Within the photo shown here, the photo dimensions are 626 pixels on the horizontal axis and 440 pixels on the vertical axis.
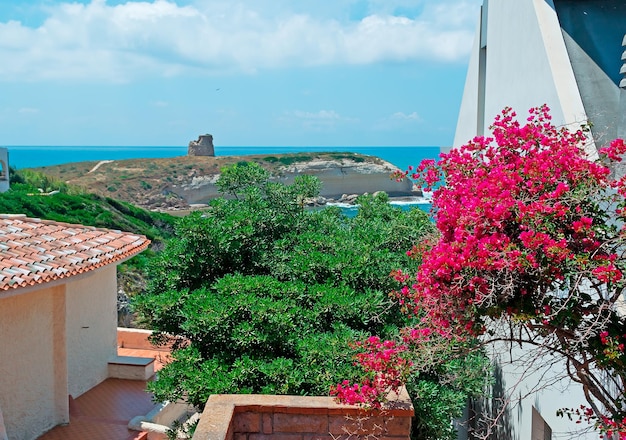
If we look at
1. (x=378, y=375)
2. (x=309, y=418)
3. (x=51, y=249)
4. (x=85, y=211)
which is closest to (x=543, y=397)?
(x=378, y=375)

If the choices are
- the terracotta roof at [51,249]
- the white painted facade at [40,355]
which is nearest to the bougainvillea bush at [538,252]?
the white painted facade at [40,355]

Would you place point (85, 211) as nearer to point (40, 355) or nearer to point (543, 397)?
point (40, 355)

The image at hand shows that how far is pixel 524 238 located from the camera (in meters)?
3.60

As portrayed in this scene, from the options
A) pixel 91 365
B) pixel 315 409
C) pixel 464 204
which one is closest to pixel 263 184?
pixel 315 409

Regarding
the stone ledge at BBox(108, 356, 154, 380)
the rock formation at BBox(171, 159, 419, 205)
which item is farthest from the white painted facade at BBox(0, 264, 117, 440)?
the rock formation at BBox(171, 159, 419, 205)

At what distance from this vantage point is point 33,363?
8.33 metres

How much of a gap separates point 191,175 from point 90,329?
221 feet

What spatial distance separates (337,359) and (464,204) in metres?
2.06

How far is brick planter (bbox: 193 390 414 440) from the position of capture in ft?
16.0

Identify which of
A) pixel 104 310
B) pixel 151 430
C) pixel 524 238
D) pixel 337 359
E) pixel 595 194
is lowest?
pixel 151 430

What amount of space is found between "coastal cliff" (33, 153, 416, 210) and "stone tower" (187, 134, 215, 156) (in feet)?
22.8

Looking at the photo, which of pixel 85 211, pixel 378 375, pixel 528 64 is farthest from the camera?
pixel 85 211

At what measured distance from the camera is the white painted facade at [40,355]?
25.7 feet

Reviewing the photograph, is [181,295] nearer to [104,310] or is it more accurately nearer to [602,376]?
[602,376]
